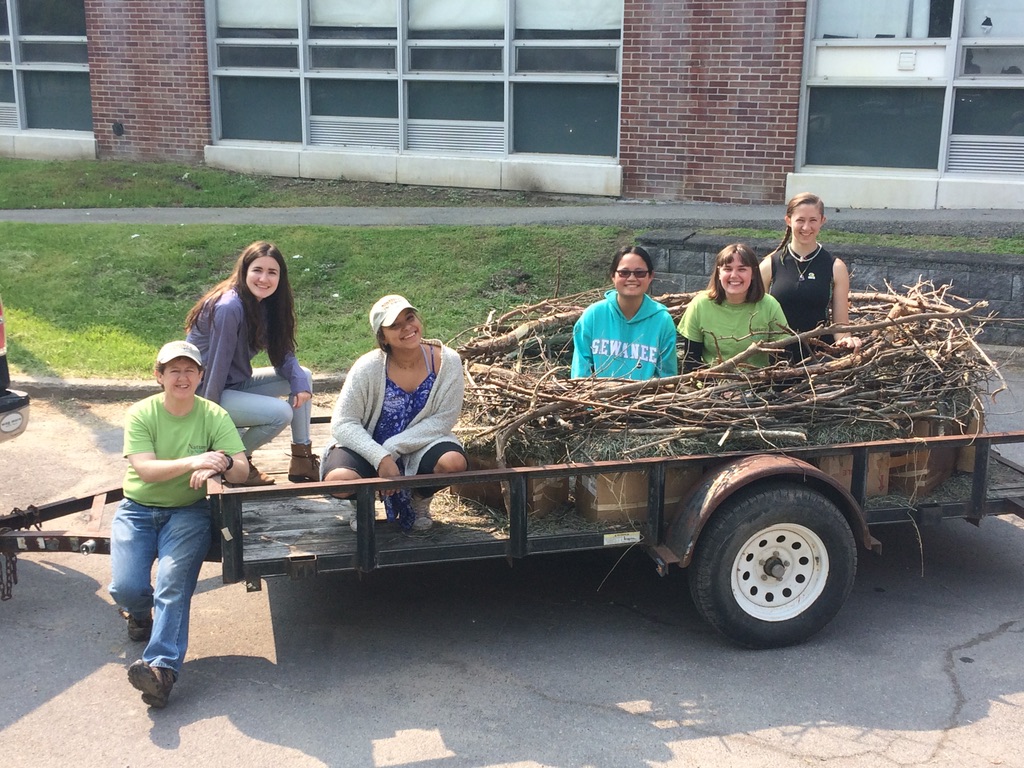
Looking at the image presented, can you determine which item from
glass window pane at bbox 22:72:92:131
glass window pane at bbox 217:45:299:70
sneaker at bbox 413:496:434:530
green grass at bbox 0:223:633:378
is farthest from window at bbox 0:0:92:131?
sneaker at bbox 413:496:434:530

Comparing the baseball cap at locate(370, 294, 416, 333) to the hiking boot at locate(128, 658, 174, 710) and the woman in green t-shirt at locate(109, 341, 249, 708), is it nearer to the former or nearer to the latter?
the woman in green t-shirt at locate(109, 341, 249, 708)

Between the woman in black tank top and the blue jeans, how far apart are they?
10.3 ft

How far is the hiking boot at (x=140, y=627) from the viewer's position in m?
4.66

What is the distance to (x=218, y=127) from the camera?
15695 mm

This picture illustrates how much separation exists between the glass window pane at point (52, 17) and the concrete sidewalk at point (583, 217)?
4.16 metres

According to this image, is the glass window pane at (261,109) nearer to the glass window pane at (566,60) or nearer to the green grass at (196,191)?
the green grass at (196,191)

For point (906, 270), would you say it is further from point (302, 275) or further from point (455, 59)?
point (455, 59)

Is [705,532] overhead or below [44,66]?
below

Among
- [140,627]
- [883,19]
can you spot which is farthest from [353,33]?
[140,627]

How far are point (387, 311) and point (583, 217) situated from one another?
801 centimetres

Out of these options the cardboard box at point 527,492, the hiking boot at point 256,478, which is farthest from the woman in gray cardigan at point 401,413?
the hiking boot at point 256,478

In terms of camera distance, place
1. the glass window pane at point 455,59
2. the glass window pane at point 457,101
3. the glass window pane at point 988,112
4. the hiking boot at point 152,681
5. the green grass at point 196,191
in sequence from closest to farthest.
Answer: the hiking boot at point 152,681 < the glass window pane at point 988,112 < the green grass at point 196,191 < the glass window pane at point 455,59 < the glass window pane at point 457,101

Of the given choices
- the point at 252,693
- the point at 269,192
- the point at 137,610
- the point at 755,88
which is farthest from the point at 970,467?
the point at 269,192

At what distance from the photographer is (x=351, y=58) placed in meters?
14.9
